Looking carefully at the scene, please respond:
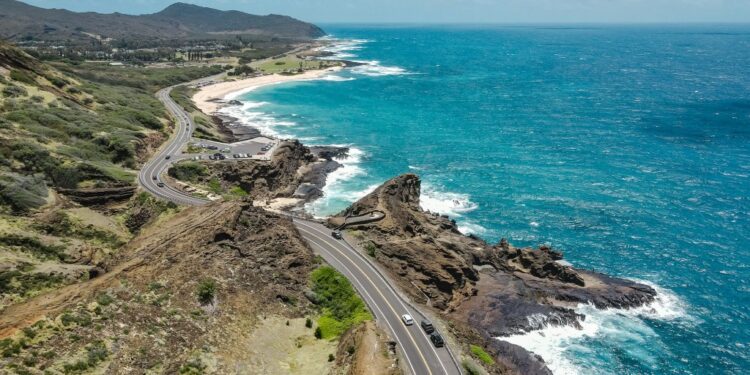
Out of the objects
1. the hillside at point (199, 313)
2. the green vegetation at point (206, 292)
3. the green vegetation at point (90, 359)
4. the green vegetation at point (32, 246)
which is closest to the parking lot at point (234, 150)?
the hillside at point (199, 313)

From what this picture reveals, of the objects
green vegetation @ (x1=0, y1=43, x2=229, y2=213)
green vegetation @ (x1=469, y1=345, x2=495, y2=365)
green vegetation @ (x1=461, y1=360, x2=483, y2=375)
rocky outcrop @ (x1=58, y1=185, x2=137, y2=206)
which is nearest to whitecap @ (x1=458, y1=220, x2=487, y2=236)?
green vegetation @ (x1=469, y1=345, x2=495, y2=365)

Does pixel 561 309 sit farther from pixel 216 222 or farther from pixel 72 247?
pixel 72 247

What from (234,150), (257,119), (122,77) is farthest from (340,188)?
(122,77)

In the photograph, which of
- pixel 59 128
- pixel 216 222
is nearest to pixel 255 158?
pixel 59 128

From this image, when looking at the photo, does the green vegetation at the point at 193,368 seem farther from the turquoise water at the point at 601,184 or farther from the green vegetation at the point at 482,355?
the turquoise water at the point at 601,184

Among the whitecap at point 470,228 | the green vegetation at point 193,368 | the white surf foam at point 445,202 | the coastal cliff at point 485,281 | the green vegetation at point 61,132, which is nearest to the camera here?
the green vegetation at point 193,368
